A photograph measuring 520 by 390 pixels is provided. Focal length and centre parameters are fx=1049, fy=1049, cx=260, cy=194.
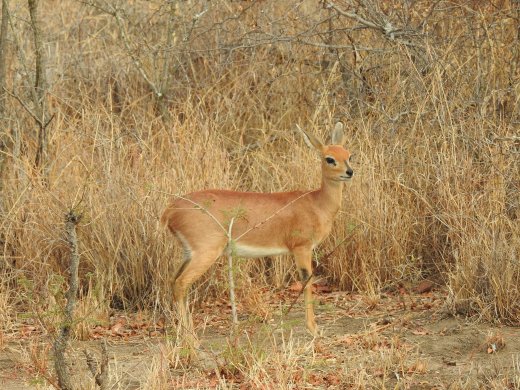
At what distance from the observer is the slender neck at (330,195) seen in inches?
297

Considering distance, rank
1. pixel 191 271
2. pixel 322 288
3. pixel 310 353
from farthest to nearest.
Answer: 1. pixel 322 288
2. pixel 191 271
3. pixel 310 353

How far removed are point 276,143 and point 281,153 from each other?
0.48 meters

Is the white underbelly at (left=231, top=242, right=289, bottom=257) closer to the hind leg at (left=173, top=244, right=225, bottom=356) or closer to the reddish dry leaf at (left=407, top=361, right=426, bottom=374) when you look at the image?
the hind leg at (left=173, top=244, right=225, bottom=356)

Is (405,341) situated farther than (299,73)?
No

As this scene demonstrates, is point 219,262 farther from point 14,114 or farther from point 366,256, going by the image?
point 14,114

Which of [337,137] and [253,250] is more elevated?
[337,137]

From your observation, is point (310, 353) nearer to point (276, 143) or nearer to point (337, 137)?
point (337, 137)

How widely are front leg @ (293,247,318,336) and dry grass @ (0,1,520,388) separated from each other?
506mm

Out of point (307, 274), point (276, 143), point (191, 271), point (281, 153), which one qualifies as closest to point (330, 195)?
point (307, 274)

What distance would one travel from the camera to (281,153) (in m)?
9.91

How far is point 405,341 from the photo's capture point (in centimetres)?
685

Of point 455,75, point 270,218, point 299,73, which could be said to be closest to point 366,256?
point 270,218

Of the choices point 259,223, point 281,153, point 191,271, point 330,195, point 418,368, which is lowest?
point 418,368

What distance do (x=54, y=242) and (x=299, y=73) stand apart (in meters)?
3.54
